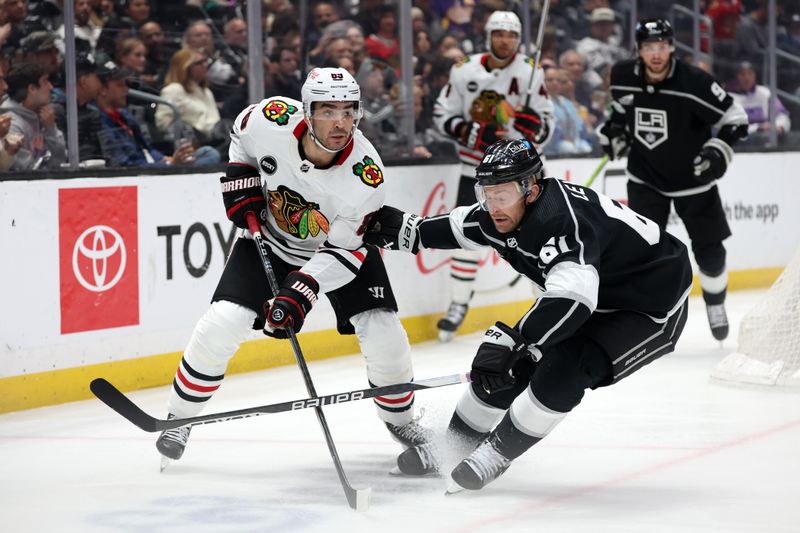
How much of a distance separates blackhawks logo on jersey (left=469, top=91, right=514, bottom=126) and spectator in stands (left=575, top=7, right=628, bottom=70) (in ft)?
5.17

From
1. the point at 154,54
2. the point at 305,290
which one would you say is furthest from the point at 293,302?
the point at 154,54

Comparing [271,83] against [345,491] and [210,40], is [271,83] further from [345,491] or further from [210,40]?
[345,491]

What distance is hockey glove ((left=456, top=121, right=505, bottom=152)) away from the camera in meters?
5.89

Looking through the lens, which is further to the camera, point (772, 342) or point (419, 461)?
point (772, 342)

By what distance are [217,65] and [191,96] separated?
19 centimetres

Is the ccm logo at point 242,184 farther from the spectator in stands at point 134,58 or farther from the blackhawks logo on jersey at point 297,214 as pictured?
the spectator in stands at point 134,58

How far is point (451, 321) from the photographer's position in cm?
601

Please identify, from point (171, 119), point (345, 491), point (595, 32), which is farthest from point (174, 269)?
point (595, 32)

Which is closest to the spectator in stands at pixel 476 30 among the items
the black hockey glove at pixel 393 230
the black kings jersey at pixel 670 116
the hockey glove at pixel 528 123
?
the hockey glove at pixel 528 123

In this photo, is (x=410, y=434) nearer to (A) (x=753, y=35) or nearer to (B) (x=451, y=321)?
(B) (x=451, y=321)

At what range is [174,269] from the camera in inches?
195

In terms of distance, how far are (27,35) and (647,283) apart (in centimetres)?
255

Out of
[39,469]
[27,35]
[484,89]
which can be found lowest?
[39,469]

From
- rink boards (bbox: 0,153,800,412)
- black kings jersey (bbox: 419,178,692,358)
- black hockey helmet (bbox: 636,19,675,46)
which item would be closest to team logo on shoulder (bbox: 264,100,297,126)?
black kings jersey (bbox: 419,178,692,358)
